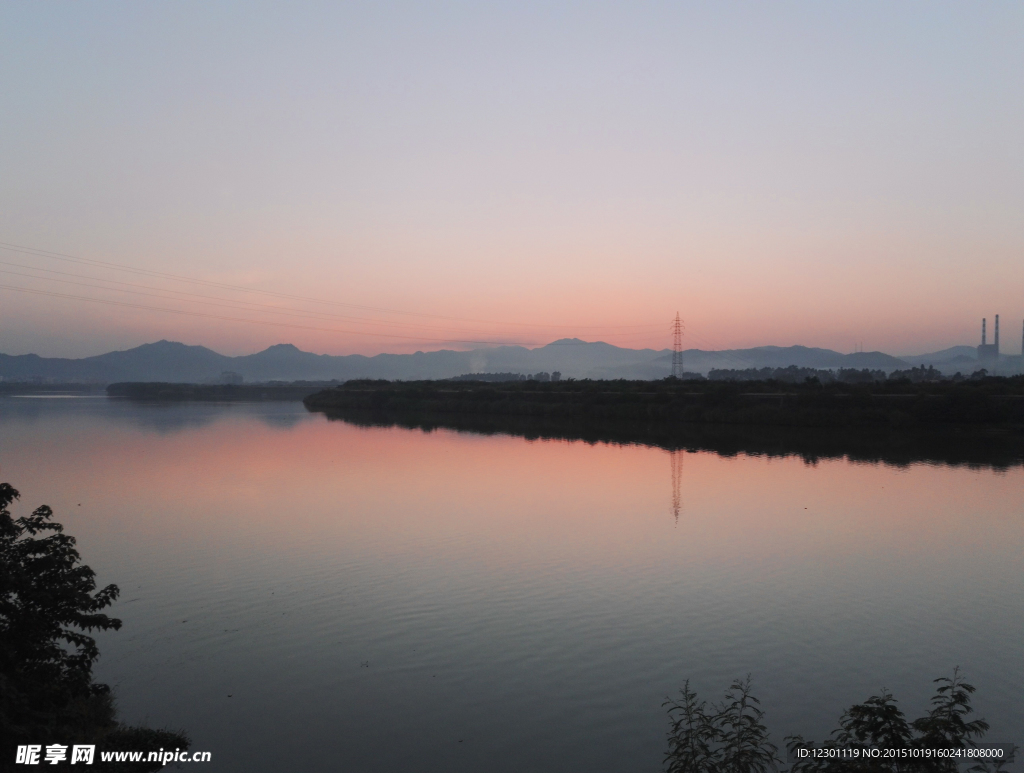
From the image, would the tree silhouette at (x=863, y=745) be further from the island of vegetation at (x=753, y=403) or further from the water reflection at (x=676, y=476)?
the island of vegetation at (x=753, y=403)

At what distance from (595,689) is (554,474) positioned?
14282 mm

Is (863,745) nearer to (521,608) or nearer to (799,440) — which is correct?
(521,608)

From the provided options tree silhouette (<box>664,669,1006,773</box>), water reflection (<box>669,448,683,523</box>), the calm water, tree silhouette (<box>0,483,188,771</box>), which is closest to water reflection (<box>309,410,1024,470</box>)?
water reflection (<box>669,448,683,523</box>)

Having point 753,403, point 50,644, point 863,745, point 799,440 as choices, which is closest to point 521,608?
point 863,745

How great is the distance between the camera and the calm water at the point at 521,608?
5.84 meters

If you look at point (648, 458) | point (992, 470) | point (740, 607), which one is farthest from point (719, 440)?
point (740, 607)

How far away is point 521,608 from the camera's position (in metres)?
8.58

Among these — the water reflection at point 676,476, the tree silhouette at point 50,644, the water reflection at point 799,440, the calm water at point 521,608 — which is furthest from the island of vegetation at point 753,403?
the tree silhouette at point 50,644

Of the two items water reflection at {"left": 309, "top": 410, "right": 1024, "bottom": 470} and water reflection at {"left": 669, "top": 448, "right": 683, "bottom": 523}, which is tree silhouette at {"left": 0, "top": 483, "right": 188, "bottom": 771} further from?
water reflection at {"left": 309, "top": 410, "right": 1024, "bottom": 470}

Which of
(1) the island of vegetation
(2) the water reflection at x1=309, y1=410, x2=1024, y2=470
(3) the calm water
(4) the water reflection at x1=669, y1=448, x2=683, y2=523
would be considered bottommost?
(3) the calm water

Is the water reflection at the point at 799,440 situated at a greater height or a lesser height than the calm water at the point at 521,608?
greater

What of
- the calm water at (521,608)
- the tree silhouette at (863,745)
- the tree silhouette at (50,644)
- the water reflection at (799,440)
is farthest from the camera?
the water reflection at (799,440)

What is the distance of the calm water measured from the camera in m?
5.84

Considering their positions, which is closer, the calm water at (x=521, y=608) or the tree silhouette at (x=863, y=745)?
the tree silhouette at (x=863, y=745)
